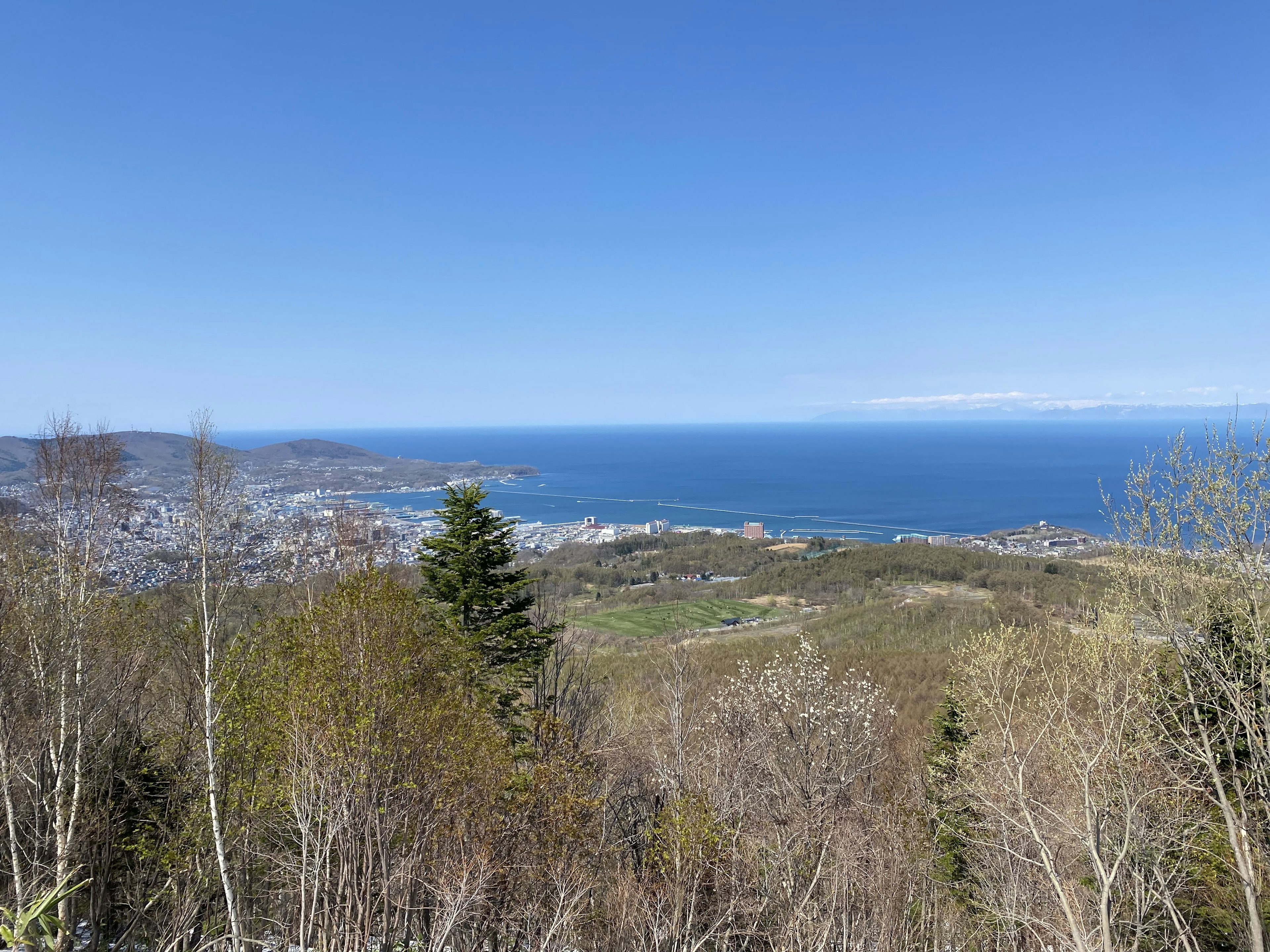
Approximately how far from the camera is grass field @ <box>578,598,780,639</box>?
54656 millimetres

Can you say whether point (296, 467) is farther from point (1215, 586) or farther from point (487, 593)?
point (1215, 586)

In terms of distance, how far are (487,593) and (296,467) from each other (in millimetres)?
106473

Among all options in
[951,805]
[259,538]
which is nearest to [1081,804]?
[951,805]

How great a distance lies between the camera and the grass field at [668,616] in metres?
54.7

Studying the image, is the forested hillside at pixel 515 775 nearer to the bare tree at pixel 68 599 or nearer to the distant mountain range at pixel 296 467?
the bare tree at pixel 68 599

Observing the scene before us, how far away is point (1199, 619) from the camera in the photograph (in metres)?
11.9

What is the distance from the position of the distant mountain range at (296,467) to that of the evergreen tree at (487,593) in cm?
517

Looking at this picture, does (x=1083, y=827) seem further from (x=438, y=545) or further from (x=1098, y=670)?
(x=438, y=545)

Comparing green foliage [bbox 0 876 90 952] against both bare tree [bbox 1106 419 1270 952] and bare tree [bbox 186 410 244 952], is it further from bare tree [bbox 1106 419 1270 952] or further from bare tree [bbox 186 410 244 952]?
bare tree [bbox 1106 419 1270 952]

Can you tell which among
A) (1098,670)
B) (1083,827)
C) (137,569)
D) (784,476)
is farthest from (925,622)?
(784,476)

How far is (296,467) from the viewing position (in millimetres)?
108938

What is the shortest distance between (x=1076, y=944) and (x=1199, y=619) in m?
6.21

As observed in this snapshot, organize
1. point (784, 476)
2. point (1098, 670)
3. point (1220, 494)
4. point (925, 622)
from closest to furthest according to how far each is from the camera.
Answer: point (1220, 494) < point (1098, 670) < point (925, 622) < point (784, 476)

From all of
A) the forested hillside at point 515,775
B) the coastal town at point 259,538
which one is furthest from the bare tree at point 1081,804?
the coastal town at point 259,538
